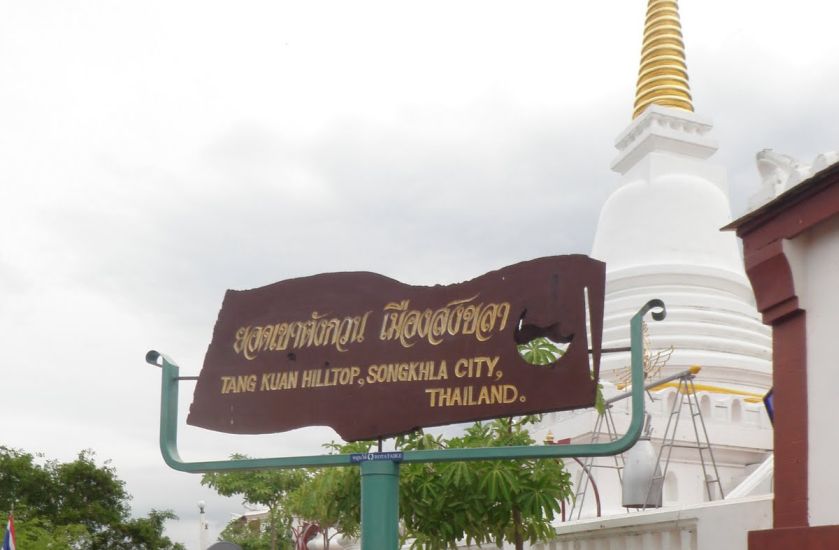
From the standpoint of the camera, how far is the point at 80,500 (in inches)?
1395

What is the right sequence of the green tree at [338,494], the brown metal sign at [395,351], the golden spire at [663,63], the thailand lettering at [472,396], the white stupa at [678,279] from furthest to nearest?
the golden spire at [663,63]
the white stupa at [678,279]
the green tree at [338,494]
the thailand lettering at [472,396]
the brown metal sign at [395,351]

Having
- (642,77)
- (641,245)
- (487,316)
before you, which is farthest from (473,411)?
(642,77)

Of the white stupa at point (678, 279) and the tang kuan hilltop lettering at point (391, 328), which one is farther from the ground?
the white stupa at point (678, 279)

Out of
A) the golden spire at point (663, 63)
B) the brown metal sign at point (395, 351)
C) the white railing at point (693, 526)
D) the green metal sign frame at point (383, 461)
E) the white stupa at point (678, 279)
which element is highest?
the golden spire at point (663, 63)

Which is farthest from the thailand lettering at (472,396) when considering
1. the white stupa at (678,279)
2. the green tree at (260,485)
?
the green tree at (260,485)

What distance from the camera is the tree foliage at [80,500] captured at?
34094 millimetres

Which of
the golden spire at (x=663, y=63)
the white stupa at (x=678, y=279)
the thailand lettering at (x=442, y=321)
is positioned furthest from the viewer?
the golden spire at (x=663, y=63)

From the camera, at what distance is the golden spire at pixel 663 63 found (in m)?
30.4

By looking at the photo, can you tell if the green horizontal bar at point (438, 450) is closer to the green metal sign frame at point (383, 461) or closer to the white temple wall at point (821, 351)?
the green metal sign frame at point (383, 461)

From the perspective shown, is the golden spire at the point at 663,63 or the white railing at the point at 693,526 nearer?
the white railing at the point at 693,526

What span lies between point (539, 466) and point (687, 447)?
37.1 feet

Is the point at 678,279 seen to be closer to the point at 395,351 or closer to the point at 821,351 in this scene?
the point at 821,351

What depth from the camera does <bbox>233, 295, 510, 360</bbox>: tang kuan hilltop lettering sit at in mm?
7828

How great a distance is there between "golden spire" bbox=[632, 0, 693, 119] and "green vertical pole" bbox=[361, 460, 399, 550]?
24.0 meters
